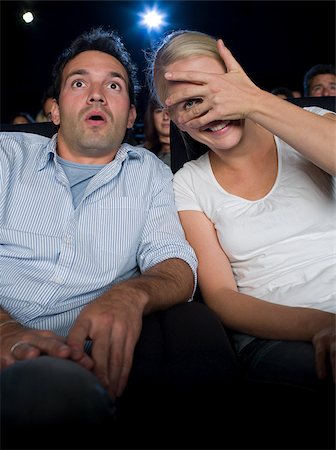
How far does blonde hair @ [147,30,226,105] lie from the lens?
114cm

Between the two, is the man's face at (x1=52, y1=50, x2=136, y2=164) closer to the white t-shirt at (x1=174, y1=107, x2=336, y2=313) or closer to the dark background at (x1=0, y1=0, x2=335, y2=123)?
the white t-shirt at (x1=174, y1=107, x2=336, y2=313)

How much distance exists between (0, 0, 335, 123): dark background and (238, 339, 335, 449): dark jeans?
5.29 m


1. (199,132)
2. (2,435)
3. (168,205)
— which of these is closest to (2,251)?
(168,205)

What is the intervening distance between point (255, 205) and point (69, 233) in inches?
17.2

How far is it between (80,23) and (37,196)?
5299mm

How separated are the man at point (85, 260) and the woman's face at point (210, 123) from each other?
19 cm

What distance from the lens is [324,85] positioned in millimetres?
2912

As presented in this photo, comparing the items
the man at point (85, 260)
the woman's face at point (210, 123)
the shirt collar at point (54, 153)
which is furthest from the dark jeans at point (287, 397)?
the shirt collar at point (54, 153)

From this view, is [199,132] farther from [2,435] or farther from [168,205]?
[2,435]

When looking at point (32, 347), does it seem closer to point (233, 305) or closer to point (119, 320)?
point (119, 320)

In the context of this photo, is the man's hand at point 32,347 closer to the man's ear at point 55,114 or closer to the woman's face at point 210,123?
the woman's face at point 210,123

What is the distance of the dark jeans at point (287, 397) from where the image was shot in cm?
65

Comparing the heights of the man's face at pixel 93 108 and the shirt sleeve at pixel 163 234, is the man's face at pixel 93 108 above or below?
above

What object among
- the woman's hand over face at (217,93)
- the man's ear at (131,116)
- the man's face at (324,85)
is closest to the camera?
the woman's hand over face at (217,93)
